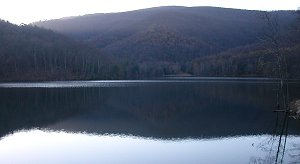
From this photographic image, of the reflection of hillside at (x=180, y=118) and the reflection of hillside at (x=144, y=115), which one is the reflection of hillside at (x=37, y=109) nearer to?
the reflection of hillside at (x=144, y=115)

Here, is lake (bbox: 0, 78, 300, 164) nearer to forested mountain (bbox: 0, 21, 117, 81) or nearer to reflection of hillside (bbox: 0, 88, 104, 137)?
reflection of hillside (bbox: 0, 88, 104, 137)

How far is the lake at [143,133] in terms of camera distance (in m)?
21.3

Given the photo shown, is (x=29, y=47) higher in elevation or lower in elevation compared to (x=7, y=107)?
higher

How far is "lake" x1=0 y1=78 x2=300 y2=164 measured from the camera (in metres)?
21.3

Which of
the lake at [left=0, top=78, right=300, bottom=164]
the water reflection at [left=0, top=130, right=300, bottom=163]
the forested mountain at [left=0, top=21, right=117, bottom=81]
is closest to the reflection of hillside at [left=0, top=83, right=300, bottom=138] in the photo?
the lake at [left=0, top=78, right=300, bottom=164]

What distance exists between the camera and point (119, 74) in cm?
14062

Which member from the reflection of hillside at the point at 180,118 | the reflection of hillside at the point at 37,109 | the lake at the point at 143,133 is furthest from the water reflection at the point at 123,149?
the reflection of hillside at the point at 37,109

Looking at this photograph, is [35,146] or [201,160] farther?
[35,146]

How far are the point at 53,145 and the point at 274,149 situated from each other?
12098 millimetres

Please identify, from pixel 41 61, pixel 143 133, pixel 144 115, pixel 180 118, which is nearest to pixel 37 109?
pixel 144 115

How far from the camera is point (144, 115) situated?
38562 millimetres

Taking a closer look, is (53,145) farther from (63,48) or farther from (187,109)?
(63,48)

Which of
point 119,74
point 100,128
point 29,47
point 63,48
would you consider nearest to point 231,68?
point 119,74

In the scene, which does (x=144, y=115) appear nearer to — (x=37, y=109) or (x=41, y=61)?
(x=37, y=109)
